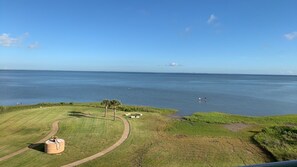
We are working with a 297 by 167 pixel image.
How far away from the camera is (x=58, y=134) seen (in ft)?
112

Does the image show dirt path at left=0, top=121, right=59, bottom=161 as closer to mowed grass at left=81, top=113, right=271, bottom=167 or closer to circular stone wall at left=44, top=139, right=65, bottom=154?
A: circular stone wall at left=44, top=139, right=65, bottom=154

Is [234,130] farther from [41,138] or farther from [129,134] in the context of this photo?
[41,138]

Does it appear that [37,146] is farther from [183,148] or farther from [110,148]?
[183,148]

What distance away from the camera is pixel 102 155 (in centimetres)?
2709

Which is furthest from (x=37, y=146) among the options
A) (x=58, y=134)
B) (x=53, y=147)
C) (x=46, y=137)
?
(x=58, y=134)

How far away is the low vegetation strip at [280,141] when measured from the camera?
1091 inches

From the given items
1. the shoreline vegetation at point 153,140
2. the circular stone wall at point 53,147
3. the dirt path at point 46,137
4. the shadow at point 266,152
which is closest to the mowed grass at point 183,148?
the shoreline vegetation at point 153,140

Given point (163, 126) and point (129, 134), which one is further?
point (163, 126)

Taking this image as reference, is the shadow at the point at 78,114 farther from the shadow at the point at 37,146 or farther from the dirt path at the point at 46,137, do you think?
the shadow at the point at 37,146

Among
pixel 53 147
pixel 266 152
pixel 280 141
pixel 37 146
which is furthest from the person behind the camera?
pixel 280 141

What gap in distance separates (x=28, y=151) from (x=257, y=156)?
23110mm

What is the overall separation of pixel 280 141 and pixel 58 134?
26722mm

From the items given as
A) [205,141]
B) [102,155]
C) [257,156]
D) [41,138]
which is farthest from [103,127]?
[257,156]

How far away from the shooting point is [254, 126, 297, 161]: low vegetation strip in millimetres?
27703
